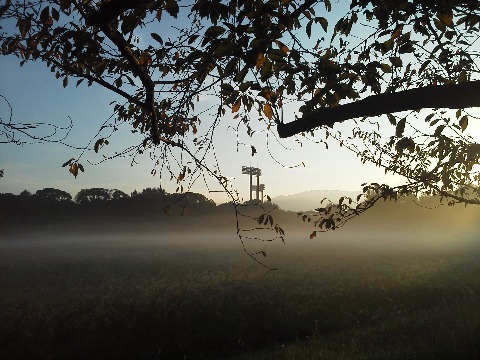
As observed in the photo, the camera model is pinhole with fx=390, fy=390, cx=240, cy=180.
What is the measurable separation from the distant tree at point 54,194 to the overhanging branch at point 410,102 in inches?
3679

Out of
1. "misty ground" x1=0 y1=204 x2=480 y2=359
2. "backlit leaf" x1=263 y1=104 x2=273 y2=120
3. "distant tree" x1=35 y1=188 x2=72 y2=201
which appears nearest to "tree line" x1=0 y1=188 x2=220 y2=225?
"distant tree" x1=35 y1=188 x2=72 y2=201

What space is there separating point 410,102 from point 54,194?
97705 mm

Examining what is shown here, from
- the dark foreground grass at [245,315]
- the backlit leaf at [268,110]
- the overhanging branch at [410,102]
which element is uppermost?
the backlit leaf at [268,110]

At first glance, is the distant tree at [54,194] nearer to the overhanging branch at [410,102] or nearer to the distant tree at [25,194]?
the distant tree at [25,194]

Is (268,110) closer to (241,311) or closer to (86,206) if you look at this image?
(241,311)

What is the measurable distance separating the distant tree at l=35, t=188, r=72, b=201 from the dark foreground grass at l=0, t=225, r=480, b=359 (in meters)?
66.1

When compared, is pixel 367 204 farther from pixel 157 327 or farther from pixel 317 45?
pixel 157 327

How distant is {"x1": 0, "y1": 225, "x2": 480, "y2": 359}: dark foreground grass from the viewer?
472 inches

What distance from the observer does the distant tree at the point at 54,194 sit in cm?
8793

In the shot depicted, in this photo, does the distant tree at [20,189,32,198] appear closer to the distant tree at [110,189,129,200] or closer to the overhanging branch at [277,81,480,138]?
the distant tree at [110,189,129,200]

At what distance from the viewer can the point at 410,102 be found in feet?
9.73

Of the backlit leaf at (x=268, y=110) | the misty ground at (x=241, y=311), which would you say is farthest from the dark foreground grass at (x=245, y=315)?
the backlit leaf at (x=268, y=110)

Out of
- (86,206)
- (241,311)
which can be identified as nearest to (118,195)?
(86,206)

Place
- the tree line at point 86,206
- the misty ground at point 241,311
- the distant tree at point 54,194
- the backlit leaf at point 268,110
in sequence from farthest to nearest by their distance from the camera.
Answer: the distant tree at point 54,194, the tree line at point 86,206, the misty ground at point 241,311, the backlit leaf at point 268,110
